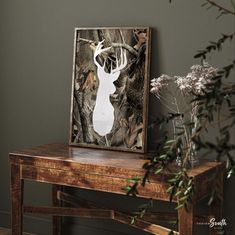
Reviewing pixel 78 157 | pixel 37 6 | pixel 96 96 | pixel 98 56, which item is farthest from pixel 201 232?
pixel 37 6

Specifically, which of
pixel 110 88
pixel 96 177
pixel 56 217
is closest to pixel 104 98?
pixel 110 88

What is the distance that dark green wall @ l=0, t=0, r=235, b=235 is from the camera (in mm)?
2979

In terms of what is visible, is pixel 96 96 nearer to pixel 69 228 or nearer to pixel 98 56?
pixel 98 56

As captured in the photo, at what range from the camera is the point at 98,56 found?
10.6 ft

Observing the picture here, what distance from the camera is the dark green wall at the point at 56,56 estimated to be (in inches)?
117

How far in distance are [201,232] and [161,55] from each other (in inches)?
46.0

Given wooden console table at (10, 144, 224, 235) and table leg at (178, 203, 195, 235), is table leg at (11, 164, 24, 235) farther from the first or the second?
table leg at (178, 203, 195, 235)

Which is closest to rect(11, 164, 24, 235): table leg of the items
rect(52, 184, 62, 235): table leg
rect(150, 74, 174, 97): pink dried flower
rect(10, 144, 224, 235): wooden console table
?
rect(10, 144, 224, 235): wooden console table

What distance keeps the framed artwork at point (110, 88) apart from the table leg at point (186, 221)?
65 cm

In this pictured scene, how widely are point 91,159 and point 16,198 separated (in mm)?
597

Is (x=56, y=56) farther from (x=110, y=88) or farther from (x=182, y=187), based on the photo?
(x=182, y=187)

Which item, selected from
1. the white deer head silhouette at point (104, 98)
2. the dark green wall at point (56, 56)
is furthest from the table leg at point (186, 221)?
the white deer head silhouette at point (104, 98)

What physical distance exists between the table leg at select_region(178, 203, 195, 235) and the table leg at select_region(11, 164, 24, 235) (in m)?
1.09

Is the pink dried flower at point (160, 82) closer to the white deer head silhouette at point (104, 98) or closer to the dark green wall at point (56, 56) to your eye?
the dark green wall at point (56, 56)
